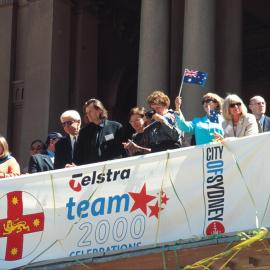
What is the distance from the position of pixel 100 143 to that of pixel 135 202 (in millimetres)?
1238

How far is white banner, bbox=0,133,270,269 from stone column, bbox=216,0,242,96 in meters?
7.65

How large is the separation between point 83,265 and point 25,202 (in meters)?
1.26

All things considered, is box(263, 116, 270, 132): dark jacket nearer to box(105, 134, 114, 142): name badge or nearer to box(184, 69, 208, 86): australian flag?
box(184, 69, 208, 86): australian flag

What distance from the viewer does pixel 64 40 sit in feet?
61.2

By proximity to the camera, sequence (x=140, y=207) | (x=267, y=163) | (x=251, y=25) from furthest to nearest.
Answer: (x=251, y=25)
(x=140, y=207)
(x=267, y=163)

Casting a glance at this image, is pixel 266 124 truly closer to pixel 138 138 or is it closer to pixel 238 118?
pixel 238 118

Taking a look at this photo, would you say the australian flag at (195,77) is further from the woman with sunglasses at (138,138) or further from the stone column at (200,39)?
the stone column at (200,39)

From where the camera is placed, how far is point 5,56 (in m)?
19.1

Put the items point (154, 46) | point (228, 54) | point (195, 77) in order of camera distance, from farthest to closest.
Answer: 1. point (228, 54)
2. point (154, 46)
3. point (195, 77)

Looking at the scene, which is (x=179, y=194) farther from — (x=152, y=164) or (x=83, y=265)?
(x=83, y=265)

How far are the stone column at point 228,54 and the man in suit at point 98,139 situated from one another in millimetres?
6814

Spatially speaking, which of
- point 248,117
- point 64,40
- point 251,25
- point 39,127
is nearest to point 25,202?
point 248,117

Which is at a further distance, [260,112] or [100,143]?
[260,112]

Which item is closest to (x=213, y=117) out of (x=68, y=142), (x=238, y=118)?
(x=238, y=118)
